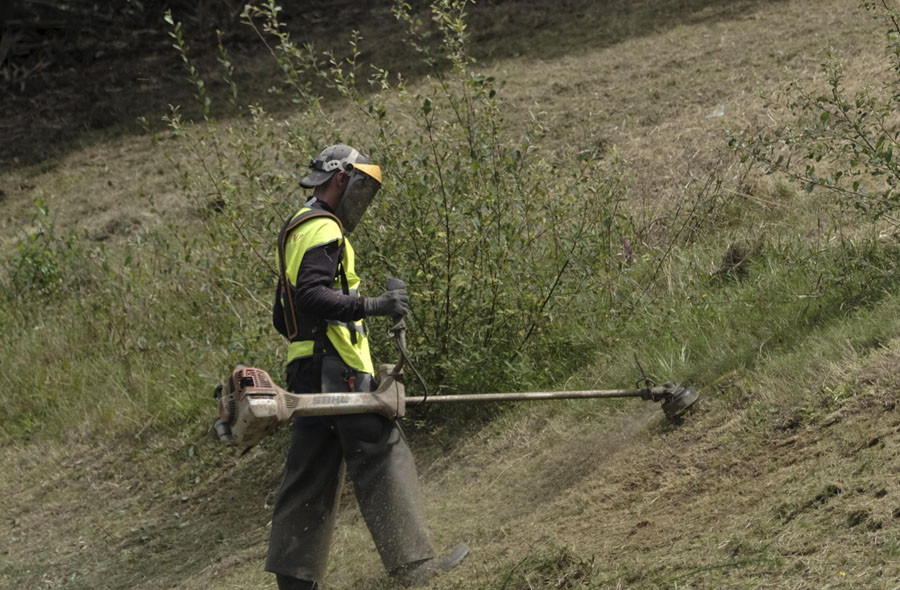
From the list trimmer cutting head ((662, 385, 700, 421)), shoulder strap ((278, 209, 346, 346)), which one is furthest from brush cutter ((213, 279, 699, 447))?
trimmer cutting head ((662, 385, 700, 421))

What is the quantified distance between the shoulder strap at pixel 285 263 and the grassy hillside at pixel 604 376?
1.28 m

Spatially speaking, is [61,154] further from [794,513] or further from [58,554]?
[794,513]

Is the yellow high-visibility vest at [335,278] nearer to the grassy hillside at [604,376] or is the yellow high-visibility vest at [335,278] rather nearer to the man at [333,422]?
the man at [333,422]

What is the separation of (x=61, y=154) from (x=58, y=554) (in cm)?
825

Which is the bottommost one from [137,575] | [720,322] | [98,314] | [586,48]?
[137,575]

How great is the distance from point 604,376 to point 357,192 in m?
2.22

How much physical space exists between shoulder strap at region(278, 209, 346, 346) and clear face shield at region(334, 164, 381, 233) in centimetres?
7

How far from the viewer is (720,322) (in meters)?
6.68

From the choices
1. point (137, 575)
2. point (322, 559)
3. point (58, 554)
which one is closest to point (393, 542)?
point (322, 559)

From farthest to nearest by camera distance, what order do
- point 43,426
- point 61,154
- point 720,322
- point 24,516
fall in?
point 61,154 < point 43,426 < point 24,516 < point 720,322

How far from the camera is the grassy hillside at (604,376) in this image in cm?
461

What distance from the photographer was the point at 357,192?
5.23 m

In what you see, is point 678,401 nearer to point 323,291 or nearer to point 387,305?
point 387,305

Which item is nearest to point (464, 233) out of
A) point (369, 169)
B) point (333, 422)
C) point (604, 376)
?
point (604, 376)
